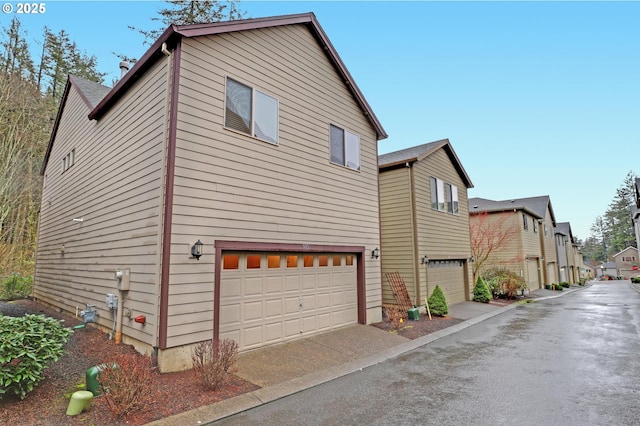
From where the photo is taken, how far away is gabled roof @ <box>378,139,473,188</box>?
1417 cm

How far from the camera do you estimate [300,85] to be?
920 cm

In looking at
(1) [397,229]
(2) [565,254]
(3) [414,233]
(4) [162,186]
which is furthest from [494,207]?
(4) [162,186]

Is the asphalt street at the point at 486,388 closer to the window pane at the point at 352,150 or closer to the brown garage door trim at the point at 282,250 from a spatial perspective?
the brown garage door trim at the point at 282,250

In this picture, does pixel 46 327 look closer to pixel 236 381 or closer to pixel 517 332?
pixel 236 381

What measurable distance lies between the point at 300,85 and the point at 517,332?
997 cm

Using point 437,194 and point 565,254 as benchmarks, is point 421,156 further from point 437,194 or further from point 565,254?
point 565,254

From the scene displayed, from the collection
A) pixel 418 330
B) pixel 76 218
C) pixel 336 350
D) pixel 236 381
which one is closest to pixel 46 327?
pixel 236 381

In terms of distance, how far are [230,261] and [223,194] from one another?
4.57 feet

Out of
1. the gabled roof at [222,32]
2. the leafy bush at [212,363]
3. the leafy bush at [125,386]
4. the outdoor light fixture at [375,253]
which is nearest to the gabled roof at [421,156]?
the gabled roof at [222,32]

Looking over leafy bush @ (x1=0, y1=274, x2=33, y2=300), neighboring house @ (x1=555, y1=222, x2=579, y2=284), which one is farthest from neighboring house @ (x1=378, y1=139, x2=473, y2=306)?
neighboring house @ (x1=555, y1=222, x2=579, y2=284)

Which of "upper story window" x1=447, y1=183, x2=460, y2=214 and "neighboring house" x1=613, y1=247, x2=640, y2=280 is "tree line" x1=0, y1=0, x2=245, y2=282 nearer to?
"upper story window" x1=447, y1=183, x2=460, y2=214

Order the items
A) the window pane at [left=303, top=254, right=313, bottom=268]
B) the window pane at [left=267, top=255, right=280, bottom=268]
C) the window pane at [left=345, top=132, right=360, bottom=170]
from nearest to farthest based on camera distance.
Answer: the window pane at [left=267, top=255, right=280, bottom=268] → the window pane at [left=303, top=254, right=313, bottom=268] → the window pane at [left=345, top=132, right=360, bottom=170]

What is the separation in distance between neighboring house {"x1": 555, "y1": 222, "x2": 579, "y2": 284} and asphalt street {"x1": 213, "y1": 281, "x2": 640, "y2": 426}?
3144 centimetres

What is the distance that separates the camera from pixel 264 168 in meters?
7.73
